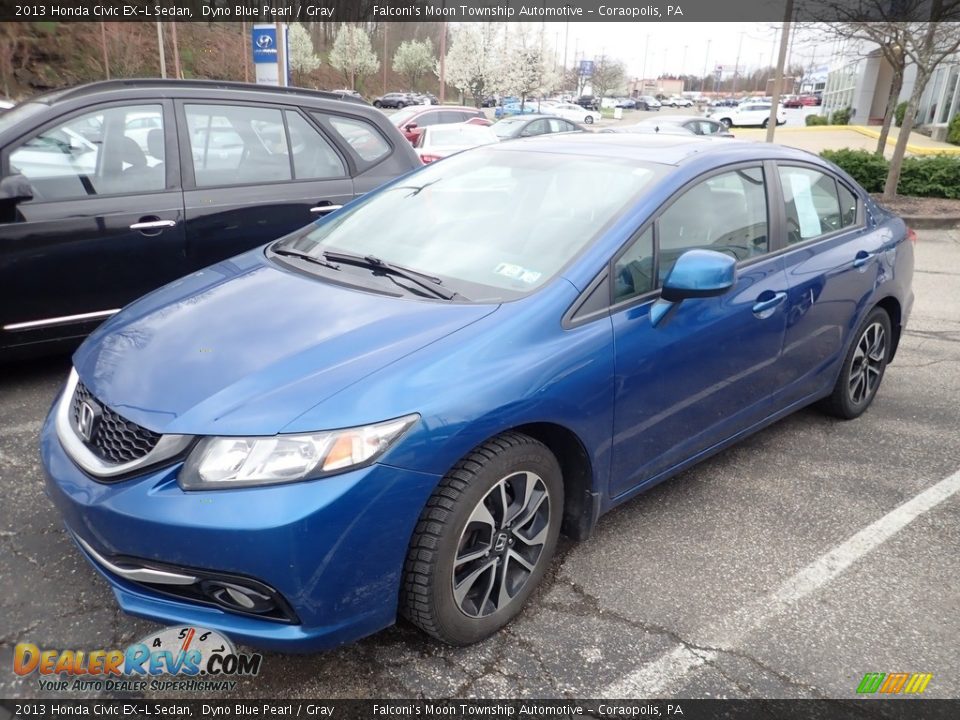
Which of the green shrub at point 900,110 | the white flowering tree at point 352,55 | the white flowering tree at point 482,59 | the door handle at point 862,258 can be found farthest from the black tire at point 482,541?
the white flowering tree at point 352,55

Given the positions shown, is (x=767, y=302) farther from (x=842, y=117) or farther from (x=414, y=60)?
(x=414, y=60)

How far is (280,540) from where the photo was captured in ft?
6.30

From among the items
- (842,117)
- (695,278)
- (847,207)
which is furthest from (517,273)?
(842,117)

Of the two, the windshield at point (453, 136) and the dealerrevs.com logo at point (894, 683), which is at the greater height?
the windshield at point (453, 136)

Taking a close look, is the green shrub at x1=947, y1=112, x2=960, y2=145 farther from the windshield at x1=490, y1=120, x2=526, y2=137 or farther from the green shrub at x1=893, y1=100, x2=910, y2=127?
the windshield at x1=490, y1=120, x2=526, y2=137

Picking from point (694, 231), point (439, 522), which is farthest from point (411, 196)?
point (439, 522)

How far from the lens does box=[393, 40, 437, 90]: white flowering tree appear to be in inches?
2731

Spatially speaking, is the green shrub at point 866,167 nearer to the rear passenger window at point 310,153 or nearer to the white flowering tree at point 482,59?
the rear passenger window at point 310,153

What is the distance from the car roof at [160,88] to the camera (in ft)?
14.1

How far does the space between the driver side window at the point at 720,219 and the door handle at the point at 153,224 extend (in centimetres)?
294

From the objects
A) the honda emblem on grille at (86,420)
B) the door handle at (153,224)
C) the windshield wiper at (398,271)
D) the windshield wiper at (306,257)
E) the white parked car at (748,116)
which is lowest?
the white parked car at (748,116)

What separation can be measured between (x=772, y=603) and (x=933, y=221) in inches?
438

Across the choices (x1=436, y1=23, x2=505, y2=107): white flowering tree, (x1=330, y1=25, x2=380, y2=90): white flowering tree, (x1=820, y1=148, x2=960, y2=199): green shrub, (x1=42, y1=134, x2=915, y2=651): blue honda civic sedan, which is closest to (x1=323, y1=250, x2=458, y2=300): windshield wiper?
(x1=42, y1=134, x2=915, y2=651): blue honda civic sedan

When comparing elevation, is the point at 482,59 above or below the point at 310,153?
above
